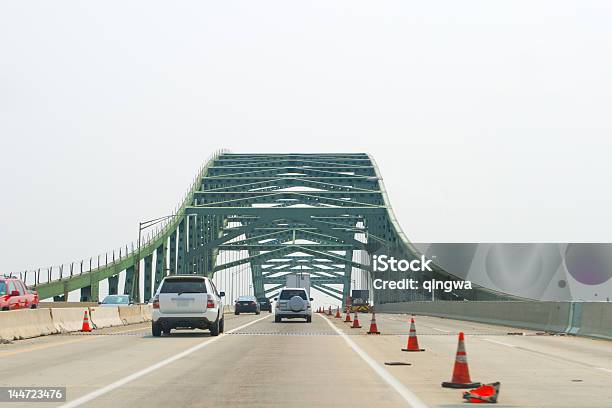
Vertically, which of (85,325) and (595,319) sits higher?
(595,319)

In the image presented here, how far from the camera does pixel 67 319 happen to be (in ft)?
98.2

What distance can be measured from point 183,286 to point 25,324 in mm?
4168

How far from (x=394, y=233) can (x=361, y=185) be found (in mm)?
13355

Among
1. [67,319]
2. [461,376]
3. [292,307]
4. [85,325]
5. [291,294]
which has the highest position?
[291,294]

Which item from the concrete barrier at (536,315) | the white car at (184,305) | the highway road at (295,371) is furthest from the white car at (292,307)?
the highway road at (295,371)

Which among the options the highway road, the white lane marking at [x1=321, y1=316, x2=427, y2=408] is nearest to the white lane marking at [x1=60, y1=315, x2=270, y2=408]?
the highway road

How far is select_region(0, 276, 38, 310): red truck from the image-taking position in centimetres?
3444

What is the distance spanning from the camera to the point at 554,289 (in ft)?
277

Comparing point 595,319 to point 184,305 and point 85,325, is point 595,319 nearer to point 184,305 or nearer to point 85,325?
point 184,305

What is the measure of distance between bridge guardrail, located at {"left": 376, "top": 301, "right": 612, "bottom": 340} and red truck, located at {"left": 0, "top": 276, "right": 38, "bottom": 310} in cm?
1785

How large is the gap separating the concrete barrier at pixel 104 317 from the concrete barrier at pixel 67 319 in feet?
3.67

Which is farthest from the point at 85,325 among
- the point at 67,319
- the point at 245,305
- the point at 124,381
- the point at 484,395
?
the point at 245,305

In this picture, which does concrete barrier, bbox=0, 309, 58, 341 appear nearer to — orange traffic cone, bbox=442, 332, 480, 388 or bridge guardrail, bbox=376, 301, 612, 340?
orange traffic cone, bbox=442, 332, 480, 388

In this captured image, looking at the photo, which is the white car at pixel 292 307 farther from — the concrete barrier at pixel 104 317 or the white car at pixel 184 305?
the white car at pixel 184 305
